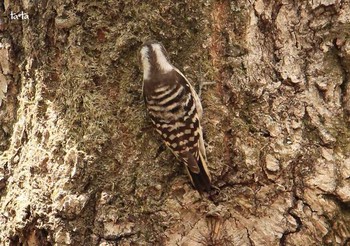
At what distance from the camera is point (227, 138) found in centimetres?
323

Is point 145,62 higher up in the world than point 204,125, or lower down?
higher up

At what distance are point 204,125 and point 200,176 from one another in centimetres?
32

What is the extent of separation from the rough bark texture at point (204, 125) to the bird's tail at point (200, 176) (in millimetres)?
47

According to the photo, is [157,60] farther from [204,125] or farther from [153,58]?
[204,125]

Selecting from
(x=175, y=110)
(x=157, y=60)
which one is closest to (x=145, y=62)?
(x=157, y=60)

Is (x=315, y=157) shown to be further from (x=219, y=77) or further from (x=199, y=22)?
(x=199, y=22)

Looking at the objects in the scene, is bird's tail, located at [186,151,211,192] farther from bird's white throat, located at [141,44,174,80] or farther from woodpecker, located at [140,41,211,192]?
bird's white throat, located at [141,44,174,80]

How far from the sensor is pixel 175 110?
139 inches

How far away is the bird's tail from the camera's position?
3.11m

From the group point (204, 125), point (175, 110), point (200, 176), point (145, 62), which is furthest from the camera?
point (175, 110)

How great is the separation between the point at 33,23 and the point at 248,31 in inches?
48.6

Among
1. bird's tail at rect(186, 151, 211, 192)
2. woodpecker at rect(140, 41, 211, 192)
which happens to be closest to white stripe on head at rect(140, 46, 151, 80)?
woodpecker at rect(140, 41, 211, 192)

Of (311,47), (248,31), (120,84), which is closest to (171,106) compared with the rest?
(120,84)

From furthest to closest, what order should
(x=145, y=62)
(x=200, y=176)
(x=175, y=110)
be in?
(x=175, y=110) < (x=145, y=62) < (x=200, y=176)
